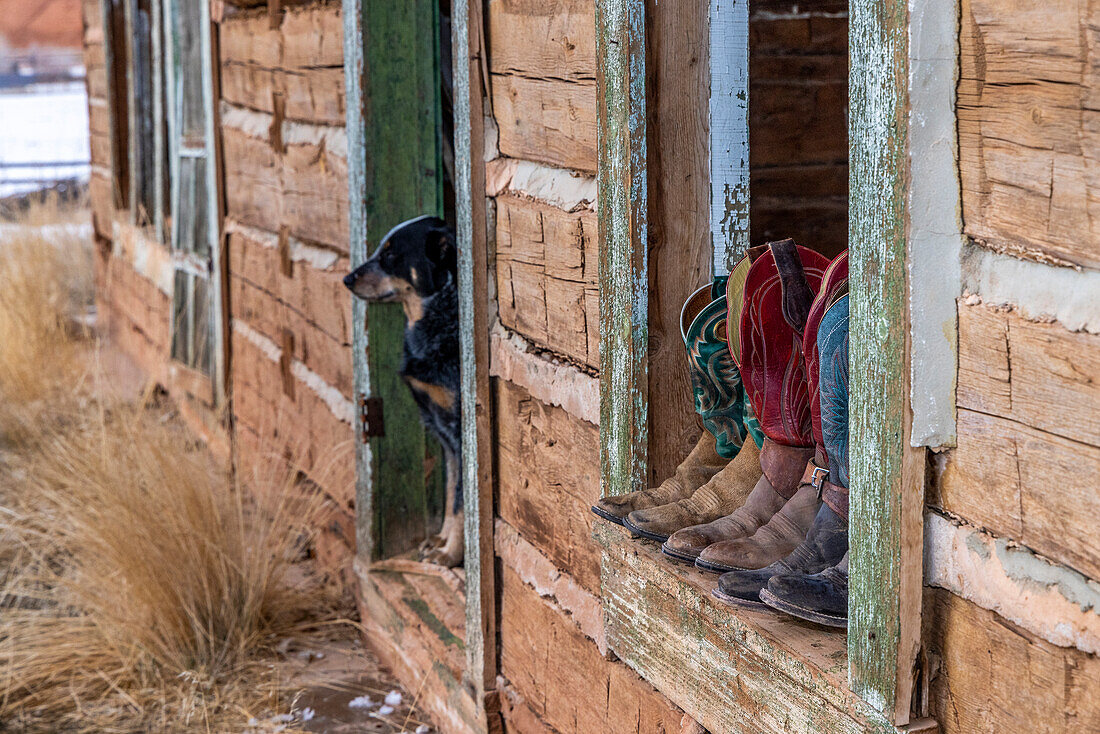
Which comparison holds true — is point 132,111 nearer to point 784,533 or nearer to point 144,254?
point 144,254

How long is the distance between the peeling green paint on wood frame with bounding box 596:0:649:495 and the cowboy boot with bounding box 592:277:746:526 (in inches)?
3.3

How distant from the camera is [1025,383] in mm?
1135

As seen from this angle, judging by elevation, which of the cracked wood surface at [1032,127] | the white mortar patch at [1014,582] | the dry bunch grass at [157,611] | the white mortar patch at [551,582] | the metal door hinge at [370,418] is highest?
the cracked wood surface at [1032,127]

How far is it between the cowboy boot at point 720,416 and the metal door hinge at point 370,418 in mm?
2022

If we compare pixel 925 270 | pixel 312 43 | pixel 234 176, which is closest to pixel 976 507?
pixel 925 270

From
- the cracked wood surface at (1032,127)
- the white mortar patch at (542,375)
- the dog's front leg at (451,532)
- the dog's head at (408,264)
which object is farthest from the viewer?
the dog's front leg at (451,532)

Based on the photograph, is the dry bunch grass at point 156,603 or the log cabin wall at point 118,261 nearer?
the dry bunch grass at point 156,603

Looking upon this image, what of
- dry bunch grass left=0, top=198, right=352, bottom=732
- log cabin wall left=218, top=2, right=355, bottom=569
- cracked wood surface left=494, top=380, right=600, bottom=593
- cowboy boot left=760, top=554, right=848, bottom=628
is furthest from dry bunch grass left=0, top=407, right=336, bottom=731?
cowboy boot left=760, top=554, right=848, bottom=628

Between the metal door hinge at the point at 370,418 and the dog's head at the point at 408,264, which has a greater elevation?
the dog's head at the point at 408,264

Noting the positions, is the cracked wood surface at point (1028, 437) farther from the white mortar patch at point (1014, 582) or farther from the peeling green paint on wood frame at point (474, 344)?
the peeling green paint on wood frame at point (474, 344)

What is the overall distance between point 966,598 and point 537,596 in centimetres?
141

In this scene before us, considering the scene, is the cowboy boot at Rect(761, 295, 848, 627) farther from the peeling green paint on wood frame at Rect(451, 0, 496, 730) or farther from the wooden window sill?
the peeling green paint on wood frame at Rect(451, 0, 496, 730)

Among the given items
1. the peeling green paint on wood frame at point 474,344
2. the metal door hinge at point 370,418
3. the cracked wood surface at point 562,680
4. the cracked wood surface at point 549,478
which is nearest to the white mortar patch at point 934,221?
the cracked wood surface at point 562,680

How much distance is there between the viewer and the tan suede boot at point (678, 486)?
6.01 feet
